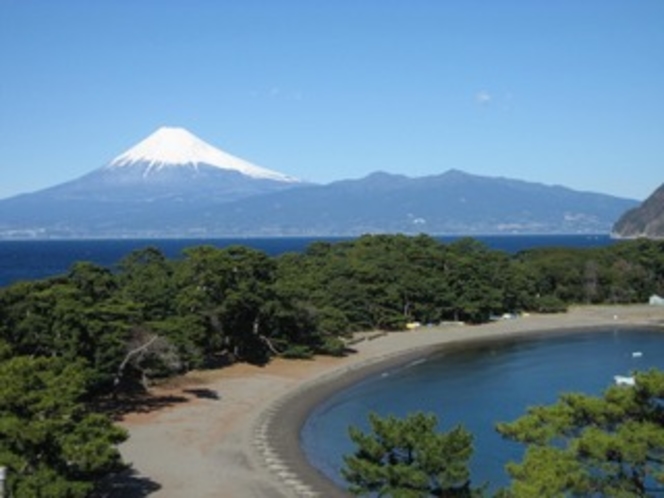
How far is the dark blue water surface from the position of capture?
21797 mm

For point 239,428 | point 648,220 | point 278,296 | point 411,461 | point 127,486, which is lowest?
point 239,428

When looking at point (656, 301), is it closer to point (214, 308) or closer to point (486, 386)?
point (486, 386)

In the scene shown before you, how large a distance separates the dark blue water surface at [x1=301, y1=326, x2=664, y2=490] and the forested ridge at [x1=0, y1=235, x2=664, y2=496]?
5258mm

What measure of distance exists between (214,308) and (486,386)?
11.4 metres

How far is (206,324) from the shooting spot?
3158cm

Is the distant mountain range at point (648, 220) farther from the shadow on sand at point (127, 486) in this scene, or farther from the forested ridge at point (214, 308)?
the shadow on sand at point (127, 486)

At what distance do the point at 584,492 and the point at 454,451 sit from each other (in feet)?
9.95

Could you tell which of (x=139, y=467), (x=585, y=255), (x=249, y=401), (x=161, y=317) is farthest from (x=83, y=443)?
(x=585, y=255)

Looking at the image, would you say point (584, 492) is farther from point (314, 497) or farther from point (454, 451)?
point (314, 497)

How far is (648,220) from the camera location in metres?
181

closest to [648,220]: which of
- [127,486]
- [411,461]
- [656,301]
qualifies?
[656,301]

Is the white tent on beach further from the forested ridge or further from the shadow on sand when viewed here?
the shadow on sand

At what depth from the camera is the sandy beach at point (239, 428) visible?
17.1 metres

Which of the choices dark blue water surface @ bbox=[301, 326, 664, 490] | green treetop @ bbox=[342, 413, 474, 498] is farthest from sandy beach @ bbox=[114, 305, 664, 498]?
green treetop @ bbox=[342, 413, 474, 498]
